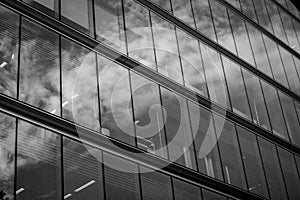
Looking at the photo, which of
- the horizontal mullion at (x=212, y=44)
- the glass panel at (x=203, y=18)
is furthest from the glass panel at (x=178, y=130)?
the glass panel at (x=203, y=18)

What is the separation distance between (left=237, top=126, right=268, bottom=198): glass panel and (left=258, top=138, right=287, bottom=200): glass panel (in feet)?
1.56

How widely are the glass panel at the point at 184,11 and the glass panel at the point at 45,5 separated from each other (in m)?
8.69

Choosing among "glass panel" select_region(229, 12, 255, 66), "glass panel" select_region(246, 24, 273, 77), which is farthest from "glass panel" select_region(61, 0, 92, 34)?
"glass panel" select_region(246, 24, 273, 77)

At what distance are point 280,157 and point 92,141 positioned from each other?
14.5 metres

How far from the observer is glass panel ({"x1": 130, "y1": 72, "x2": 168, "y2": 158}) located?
24.1 m

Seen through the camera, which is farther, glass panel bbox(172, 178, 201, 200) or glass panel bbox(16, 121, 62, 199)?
glass panel bbox(172, 178, 201, 200)

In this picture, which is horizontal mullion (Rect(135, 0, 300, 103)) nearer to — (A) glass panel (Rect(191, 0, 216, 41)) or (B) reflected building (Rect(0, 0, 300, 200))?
(B) reflected building (Rect(0, 0, 300, 200))

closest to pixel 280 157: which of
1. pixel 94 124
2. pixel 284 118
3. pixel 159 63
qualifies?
pixel 284 118

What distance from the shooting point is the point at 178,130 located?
26.4 m

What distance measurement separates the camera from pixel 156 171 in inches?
929

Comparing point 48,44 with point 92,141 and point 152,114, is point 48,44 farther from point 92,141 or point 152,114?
point 152,114

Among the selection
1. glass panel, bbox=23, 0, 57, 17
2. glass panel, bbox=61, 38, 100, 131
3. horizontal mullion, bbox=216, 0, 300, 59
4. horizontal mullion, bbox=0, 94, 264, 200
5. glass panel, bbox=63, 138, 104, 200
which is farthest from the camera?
horizontal mullion, bbox=216, 0, 300, 59

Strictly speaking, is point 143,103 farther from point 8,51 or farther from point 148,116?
point 8,51

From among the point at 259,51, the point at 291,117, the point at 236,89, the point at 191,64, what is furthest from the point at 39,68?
the point at 291,117
